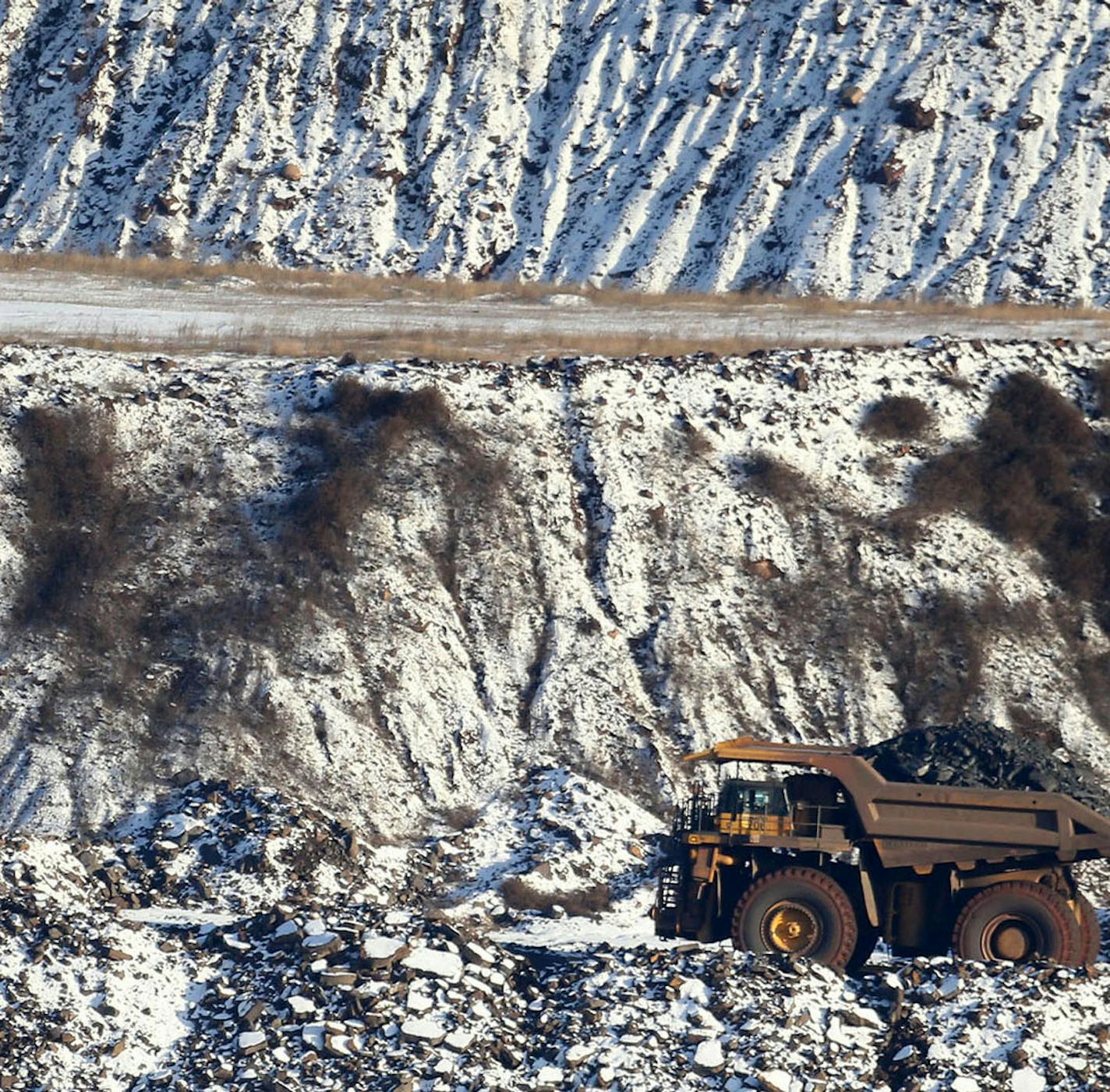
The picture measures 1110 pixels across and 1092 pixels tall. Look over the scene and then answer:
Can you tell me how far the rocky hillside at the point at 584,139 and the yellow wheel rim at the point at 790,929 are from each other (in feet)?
100

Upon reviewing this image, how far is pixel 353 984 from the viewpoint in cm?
2103

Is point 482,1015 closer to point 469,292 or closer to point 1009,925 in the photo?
point 1009,925

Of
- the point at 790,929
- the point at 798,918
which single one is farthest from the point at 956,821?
the point at 790,929

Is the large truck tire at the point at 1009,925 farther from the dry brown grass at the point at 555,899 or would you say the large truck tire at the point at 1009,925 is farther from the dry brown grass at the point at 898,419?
the dry brown grass at the point at 898,419

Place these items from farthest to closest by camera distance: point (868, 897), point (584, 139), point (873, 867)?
1. point (584, 139)
2. point (873, 867)
3. point (868, 897)

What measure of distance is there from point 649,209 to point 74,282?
1596 centimetres

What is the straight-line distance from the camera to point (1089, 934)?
2291cm

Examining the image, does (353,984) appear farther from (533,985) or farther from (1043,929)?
(1043,929)

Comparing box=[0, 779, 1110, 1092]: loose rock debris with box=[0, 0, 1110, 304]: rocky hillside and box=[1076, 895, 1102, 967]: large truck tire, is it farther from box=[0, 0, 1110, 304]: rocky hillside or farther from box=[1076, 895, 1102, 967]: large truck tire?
box=[0, 0, 1110, 304]: rocky hillside

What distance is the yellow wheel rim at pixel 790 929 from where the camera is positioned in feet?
74.8

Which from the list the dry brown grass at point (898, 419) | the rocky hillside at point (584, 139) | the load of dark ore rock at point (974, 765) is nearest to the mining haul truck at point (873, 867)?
the load of dark ore rock at point (974, 765)

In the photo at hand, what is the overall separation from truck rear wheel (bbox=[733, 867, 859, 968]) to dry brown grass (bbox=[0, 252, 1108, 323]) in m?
25.1

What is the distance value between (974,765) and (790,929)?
2.91 m

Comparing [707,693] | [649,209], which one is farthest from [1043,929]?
[649,209]
